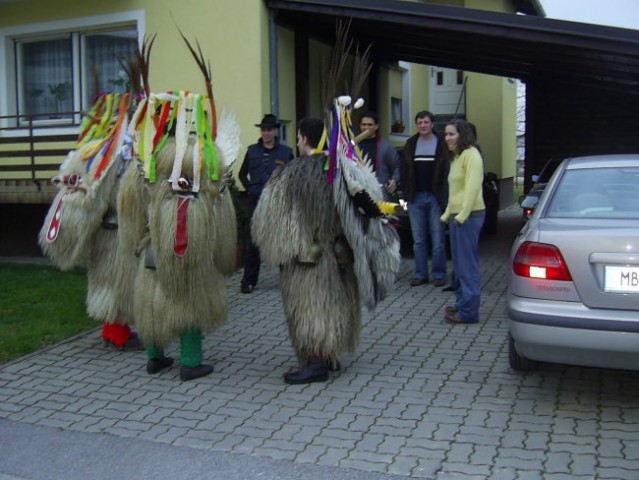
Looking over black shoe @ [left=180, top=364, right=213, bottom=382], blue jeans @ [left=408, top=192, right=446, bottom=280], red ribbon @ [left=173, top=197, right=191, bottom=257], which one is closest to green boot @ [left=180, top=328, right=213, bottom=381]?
black shoe @ [left=180, top=364, right=213, bottom=382]

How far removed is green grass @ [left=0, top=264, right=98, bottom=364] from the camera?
6.48m

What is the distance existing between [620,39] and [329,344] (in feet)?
16.9

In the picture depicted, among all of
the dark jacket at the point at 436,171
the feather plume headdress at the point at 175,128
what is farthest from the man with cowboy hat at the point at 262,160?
the feather plume headdress at the point at 175,128

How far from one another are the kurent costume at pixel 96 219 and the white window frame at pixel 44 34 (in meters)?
4.88

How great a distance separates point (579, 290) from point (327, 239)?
1.61 metres

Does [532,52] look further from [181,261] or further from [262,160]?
[181,261]

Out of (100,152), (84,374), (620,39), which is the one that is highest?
(620,39)

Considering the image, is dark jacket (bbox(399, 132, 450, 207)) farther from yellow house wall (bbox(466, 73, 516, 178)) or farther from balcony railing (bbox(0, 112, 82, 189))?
yellow house wall (bbox(466, 73, 516, 178))

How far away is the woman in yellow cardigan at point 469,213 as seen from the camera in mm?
6455

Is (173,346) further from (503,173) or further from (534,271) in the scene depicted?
(503,173)

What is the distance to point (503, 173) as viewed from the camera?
19.5 metres

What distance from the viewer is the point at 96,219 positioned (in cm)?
582

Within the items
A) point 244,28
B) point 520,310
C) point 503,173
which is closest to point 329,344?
point 520,310

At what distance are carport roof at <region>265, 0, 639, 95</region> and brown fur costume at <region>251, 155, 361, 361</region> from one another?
4643mm
